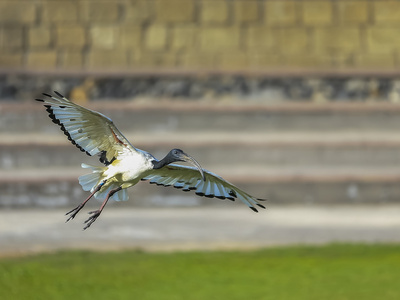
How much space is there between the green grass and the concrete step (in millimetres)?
2449

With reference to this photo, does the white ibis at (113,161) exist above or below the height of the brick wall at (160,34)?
below

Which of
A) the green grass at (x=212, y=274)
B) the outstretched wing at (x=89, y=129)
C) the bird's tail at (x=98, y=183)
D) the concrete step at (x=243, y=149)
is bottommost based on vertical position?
the green grass at (x=212, y=274)

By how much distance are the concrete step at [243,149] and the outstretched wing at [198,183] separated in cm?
868

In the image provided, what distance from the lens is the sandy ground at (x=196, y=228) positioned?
1002cm

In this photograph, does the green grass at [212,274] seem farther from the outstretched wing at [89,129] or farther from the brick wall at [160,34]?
the outstretched wing at [89,129]

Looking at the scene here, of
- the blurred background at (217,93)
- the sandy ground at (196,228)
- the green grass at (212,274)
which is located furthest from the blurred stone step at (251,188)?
the green grass at (212,274)

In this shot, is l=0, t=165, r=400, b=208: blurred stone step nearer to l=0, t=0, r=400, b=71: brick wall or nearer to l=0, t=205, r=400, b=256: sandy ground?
l=0, t=205, r=400, b=256: sandy ground

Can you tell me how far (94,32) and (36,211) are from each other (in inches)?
89.0

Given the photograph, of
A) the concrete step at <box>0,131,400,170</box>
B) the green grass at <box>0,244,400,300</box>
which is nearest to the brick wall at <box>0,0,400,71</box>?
the concrete step at <box>0,131,400,170</box>

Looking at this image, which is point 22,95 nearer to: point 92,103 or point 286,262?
point 92,103

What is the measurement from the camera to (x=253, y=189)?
1163 cm

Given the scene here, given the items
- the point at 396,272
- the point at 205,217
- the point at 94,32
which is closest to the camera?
the point at 396,272

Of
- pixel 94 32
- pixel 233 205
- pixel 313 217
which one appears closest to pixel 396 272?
pixel 313 217

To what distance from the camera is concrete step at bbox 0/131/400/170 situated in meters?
11.8
